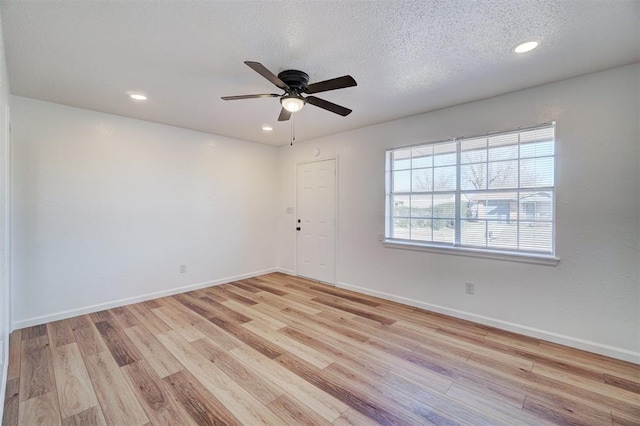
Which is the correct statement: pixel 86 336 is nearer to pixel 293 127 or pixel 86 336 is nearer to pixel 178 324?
pixel 178 324

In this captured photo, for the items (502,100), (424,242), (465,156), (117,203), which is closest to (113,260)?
(117,203)

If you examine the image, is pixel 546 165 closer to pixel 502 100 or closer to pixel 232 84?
pixel 502 100

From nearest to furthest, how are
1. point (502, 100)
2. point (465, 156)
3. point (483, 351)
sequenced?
point (483, 351) → point (502, 100) → point (465, 156)

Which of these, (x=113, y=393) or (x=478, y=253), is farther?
(x=478, y=253)

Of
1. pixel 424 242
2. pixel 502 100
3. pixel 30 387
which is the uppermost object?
pixel 502 100

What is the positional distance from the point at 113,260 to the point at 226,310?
1687 millimetres

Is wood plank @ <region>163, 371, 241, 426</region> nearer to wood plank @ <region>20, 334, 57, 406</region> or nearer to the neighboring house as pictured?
wood plank @ <region>20, 334, 57, 406</region>

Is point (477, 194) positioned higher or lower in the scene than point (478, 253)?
higher

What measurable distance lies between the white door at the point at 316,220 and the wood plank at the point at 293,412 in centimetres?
279

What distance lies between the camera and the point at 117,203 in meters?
3.69

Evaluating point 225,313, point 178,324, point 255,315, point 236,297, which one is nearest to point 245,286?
point 236,297

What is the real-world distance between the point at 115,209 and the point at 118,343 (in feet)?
6.00

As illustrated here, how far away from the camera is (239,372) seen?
223 centimetres

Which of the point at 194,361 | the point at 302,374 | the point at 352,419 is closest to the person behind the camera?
the point at 352,419
